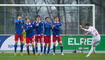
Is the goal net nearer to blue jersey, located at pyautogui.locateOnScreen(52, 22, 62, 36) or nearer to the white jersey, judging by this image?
blue jersey, located at pyautogui.locateOnScreen(52, 22, 62, 36)

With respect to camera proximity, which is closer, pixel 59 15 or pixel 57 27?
pixel 57 27

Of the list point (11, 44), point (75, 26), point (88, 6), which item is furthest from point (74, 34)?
point (11, 44)

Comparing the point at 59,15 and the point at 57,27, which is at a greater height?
the point at 59,15

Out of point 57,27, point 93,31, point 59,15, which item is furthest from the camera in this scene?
point 59,15

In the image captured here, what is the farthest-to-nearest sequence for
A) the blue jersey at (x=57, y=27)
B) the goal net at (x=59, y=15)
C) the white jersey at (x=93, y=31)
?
the goal net at (x=59, y=15), the blue jersey at (x=57, y=27), the white jersey at (x=93, y=31)

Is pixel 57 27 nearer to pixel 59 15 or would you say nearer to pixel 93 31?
pixel 93 31

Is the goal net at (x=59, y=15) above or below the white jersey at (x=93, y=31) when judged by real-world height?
above

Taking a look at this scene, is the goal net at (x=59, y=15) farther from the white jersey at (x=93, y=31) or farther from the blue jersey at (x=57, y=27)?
the white jersey at (x=93, y=31)

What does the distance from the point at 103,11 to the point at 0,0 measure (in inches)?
265

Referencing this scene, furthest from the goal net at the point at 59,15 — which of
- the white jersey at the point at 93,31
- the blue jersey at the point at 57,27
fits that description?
the white jersey at the point at 93,31

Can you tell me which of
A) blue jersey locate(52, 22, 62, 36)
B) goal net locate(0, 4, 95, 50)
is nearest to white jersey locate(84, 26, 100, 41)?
blue jersey locate(52, 22, 62, 36)

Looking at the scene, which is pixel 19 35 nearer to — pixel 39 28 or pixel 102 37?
pixel 39 28

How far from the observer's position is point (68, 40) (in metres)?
23.9

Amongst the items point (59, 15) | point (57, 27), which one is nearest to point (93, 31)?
point (57, 27)
